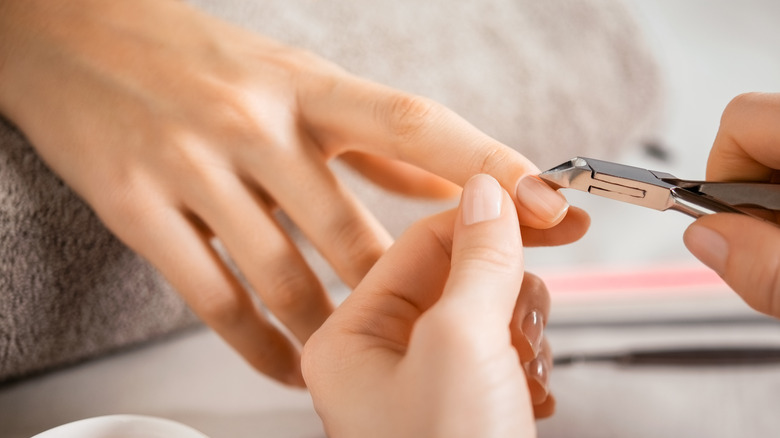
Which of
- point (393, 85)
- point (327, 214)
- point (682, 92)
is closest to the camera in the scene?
point (327, 214)

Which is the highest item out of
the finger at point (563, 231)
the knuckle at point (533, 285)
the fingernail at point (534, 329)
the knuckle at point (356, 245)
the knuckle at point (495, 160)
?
the knuckle at point (495, 160)

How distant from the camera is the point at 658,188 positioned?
0.42 meters

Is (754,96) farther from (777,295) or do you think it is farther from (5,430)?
(5,430)

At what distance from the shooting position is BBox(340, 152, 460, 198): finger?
578mm

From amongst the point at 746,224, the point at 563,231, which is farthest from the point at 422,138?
the point at 746,224

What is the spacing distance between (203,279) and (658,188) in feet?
1.17

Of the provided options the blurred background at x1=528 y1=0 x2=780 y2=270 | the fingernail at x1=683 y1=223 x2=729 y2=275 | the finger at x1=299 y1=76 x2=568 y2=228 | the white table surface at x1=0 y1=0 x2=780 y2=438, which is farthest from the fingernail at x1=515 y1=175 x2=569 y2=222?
the blurred background at x1=528 y1=0 x2=780 y2=270

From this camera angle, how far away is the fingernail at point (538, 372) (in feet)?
1.59

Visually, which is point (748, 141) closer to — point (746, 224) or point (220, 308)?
point (746, 224)

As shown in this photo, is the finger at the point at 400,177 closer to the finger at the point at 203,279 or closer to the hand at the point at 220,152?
the hand at the point at 220,152

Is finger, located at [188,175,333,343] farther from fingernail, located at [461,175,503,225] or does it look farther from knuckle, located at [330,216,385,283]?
fingernail, located at [461,175,503,225]

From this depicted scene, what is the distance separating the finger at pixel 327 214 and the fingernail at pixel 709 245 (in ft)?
0.76

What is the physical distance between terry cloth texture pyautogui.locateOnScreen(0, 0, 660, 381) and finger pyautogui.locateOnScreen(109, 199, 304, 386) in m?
0.06

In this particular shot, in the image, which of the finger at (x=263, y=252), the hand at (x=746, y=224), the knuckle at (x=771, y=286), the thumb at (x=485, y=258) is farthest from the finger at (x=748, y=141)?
the finger at (x=263, y=252)
